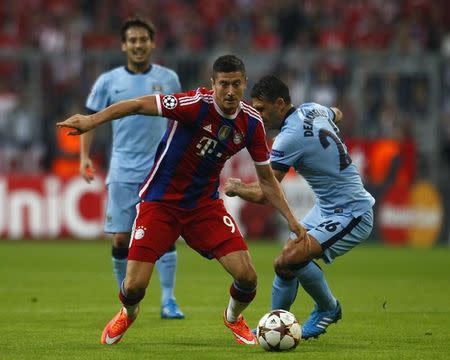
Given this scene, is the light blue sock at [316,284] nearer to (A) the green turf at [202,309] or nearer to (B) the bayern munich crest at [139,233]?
(A) the green turf at [202,309]

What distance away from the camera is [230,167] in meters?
20.5

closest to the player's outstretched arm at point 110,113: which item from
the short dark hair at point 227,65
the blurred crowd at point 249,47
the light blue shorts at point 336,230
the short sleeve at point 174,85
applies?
the short dark hair at point 227,65

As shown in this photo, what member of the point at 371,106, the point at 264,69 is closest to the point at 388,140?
the point at 371,106

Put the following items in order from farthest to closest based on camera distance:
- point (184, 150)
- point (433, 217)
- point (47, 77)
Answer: point (47, 77)
point (433, 217)
point (184, 150)

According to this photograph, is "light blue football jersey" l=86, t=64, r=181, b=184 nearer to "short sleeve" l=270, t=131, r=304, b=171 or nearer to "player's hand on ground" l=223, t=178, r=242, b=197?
"short sleeve" l=270, t=131, r=304, b=171

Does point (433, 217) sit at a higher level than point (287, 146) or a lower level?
lower

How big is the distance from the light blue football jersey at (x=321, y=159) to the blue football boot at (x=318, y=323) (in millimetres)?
778

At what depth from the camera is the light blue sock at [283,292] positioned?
29.1ft

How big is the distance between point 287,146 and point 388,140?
12.2 metres

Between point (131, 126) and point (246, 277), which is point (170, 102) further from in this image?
point (131, 126)

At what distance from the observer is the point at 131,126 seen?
10719 mm

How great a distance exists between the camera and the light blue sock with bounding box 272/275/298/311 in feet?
29.1

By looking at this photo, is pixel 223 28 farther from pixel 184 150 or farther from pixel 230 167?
pixel 184 150

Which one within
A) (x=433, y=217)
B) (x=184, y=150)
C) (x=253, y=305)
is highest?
(x=184, y=150)
